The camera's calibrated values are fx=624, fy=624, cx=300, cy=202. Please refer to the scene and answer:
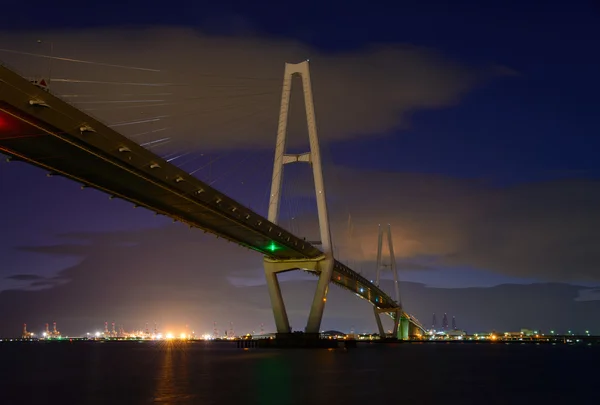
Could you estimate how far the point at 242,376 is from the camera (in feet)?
116

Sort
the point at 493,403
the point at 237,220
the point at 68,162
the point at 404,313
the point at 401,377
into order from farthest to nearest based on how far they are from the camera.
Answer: the point at 404,313 → the point at 237,220 → the point at 401,377 → the point at 68,162 → the point at 493,403

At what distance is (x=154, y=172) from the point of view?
115 feet

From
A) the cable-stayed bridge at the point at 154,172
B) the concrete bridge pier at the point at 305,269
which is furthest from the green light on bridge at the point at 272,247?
the concrete bridge pier at the point at 305,269

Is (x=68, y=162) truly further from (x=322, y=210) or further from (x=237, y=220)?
(x=322, y=210)

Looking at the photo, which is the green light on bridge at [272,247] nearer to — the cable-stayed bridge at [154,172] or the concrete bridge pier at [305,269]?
the cable-stayed bridge at [154,172]

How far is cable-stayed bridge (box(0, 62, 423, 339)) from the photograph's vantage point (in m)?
25.8

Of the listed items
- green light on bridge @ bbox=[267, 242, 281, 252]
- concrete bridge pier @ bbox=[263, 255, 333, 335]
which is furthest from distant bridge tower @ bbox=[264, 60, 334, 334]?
green light on bridge @ bbox=[267, 242, 281, 252]

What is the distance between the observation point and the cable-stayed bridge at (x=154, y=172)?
25812mm

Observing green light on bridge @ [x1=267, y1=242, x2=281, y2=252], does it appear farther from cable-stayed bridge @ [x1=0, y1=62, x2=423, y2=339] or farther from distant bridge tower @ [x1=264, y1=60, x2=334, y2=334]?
distant bridge tower @ [x1=264, y1=60, x2=334, y2=334]

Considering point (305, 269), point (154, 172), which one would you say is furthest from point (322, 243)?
point (154, 172)

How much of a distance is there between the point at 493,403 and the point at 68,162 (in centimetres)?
2303

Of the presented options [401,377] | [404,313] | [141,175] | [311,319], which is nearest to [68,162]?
[141,175]

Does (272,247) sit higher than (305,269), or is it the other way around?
(272,247)

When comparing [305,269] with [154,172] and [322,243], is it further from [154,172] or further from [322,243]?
[154,172]
